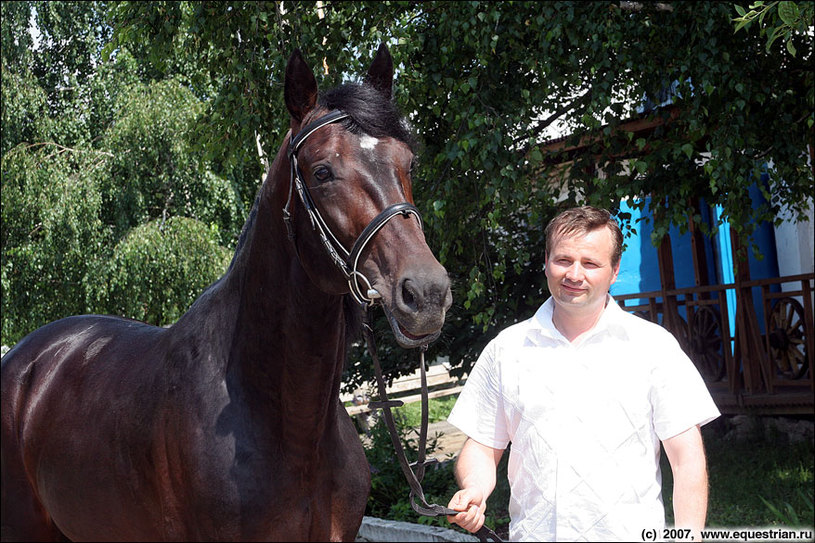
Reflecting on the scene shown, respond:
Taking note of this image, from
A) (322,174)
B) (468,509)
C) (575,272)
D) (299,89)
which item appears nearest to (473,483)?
(468,509)

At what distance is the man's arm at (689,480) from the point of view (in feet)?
6.40

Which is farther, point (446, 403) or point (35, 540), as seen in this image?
point (446, 403)

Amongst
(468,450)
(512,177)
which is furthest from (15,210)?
(468,450)

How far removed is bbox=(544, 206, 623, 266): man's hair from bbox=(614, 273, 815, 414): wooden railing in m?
5.61

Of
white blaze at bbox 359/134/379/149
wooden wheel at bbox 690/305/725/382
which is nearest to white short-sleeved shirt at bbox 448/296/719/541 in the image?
white blaze at bbox 359/134/379/149

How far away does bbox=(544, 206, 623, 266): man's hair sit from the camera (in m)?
2.18

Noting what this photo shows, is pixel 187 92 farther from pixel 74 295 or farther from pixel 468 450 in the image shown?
pixel 468 450

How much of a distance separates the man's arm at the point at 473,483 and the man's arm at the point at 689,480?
505 millimetres

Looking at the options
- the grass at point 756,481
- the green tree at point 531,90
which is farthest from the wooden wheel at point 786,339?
the green tree at point 531,90

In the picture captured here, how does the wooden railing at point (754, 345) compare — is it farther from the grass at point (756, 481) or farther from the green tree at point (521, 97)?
the green tree at point (521, 97)

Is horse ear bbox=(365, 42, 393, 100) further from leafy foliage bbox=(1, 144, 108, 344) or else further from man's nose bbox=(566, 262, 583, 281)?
leafy foliage bbox=(1, 144, 108, 344)

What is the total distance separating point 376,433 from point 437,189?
8.97 feet

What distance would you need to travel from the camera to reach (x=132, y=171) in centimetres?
1446

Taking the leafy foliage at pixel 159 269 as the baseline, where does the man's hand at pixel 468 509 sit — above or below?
below
